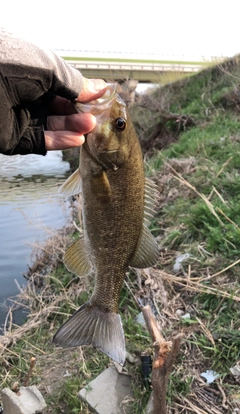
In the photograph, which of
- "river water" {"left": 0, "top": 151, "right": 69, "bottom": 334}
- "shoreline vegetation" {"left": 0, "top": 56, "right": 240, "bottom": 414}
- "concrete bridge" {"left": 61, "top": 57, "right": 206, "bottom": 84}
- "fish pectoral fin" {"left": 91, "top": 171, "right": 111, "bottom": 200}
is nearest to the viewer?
"fish pectoral fin" {"left": 91, "top": 171, "right": 111, "bottom": 200}

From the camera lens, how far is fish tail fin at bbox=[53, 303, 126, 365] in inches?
93.4

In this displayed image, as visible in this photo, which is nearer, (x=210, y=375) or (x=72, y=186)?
(x=72, y=186)

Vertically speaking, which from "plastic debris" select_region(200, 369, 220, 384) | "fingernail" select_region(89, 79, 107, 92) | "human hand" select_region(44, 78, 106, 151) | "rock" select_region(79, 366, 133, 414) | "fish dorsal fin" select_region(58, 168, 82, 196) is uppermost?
"fingernail" select_region(89, 79, 107, 92)

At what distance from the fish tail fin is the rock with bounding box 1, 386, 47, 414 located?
4.93 feet

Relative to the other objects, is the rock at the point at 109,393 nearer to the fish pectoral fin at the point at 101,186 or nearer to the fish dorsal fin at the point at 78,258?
the fish dorsal fin at the point at 78,258

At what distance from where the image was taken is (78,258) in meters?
2.56

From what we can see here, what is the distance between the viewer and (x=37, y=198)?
40.4ft

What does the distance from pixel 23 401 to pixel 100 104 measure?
284cm

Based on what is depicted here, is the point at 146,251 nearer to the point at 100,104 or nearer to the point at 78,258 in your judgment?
the point at 78,258

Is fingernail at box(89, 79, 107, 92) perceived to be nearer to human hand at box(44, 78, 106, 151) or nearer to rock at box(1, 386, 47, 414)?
human hand at box(44, 78, 106, 151)

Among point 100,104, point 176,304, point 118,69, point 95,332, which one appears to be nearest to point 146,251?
point 95,332

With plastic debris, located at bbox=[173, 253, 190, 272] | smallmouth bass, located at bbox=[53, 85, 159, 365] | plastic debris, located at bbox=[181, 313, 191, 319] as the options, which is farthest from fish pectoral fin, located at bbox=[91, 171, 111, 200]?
plastic debris, located at bbox=[173, 253, 190, 272]

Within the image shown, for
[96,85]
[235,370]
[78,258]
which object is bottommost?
[235,370]

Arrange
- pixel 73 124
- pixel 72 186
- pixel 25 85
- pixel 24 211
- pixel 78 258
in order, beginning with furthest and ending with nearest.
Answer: pixel 24 211 → pixel 78 258 → pixel 72 186 → pixel 73 124 → pixel 25 85
